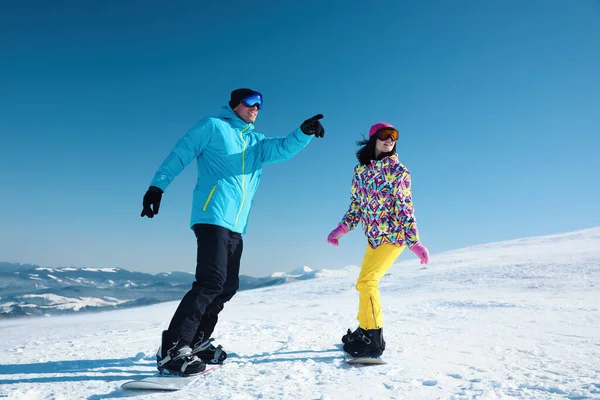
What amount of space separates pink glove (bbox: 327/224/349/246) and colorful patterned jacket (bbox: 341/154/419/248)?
26 cm

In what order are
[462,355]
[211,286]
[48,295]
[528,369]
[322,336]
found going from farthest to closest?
[48,295]
[322,336]
[462,355]
[211,286]
[528,369]

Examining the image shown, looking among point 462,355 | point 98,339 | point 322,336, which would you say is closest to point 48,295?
point 98,339

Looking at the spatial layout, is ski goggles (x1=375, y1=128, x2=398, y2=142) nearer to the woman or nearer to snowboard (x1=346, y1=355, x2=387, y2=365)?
the woman

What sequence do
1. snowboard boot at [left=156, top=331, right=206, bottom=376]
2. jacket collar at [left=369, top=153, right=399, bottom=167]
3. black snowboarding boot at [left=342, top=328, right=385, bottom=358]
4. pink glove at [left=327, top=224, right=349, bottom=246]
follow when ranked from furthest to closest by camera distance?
1. pink glove at [left=327, top=224, right=349, bottom=246]
2. jacket collar at [left=369, top=153, right=399, bottom=167]
3. black snowboarding boot at [left=342, top=328, right=385, bottom=358]
4. snowboard boot at [left=156, top=331, right=206, bottom=376]

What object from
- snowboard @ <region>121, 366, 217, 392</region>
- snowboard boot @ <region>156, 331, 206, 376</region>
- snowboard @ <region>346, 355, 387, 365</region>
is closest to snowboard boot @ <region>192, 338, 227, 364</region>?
snowboard boot @ <region>156, 331, 206, 376</region>

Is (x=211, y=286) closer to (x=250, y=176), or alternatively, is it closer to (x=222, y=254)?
(x=222, y=254)

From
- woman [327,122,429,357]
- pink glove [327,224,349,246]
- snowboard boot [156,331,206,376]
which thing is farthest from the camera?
pink glove [327,224,349,246]

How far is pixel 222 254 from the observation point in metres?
3.05

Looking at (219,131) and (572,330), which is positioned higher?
(219,131)

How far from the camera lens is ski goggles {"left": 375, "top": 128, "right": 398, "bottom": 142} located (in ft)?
11.3

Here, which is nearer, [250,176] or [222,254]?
[222,254]

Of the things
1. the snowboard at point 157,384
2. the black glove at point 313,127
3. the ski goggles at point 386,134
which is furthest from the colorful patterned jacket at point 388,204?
the snowboard at point 157,384

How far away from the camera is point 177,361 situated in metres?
2.72

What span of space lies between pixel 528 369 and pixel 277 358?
189cm
